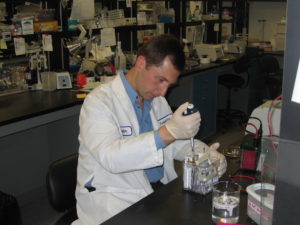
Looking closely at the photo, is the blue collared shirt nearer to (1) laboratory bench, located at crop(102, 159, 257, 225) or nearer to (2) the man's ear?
(2) the man's ear

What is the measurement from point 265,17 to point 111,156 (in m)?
5.62

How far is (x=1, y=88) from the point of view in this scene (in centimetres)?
294

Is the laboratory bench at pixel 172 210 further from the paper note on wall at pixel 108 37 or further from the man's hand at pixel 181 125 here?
the paper note on wall at pixel 108 37

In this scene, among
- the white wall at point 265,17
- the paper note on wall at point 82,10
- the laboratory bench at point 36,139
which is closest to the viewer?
the laboratory bench at point 36,139

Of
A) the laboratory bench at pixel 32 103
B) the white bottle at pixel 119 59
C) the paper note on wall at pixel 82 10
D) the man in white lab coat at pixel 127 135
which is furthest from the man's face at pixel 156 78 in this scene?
the white bottle at pixel 119 59

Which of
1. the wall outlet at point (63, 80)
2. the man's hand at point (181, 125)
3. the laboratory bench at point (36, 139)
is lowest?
the laboratory bench at point (36, 139)

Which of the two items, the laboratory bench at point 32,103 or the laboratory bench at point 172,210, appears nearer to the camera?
the laboratory bench at point 172,210

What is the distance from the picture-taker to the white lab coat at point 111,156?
136cm

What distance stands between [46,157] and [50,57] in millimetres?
805

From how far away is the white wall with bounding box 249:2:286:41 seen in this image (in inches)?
244

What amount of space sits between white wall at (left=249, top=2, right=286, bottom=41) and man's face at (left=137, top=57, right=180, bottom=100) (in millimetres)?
5184

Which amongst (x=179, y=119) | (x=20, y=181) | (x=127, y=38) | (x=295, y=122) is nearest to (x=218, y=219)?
(x=179, y=119)

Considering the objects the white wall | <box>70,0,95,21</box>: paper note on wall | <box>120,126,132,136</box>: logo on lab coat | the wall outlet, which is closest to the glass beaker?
<box>120,126,132,136</box>: logo on lab coat

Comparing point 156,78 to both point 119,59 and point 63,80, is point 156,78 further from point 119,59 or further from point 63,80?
point 119,59
